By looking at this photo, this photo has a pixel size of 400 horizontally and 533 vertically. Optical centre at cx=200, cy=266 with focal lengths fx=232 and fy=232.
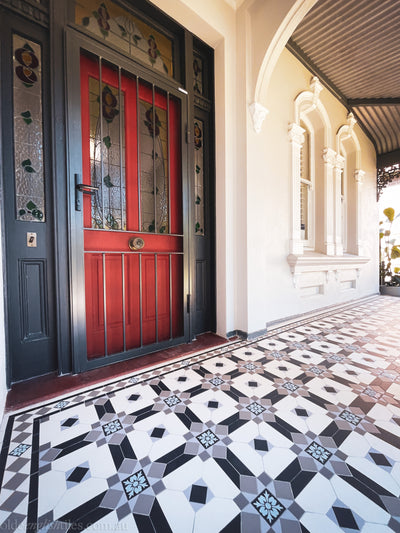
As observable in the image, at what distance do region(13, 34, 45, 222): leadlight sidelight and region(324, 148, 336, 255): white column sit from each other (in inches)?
159

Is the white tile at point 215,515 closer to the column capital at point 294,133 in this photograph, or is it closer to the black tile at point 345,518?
the black tile at point 345,518

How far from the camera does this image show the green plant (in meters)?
5.88

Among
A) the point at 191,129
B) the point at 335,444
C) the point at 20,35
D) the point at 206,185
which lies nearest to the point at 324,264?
the point at 206,185

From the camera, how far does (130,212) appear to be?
2.12 m

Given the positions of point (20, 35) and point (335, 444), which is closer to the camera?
point (335, 444)

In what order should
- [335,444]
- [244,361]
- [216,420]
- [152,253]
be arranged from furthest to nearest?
[152,253], [244,361], [216,420], [335,444]

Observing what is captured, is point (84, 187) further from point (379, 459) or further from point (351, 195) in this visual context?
point (351, 195)

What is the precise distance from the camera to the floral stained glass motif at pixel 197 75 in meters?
2.59

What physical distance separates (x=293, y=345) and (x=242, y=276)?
88 centimetres

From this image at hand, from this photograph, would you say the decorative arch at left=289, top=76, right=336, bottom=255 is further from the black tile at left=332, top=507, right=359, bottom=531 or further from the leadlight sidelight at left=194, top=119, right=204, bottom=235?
the black tile at left=332, top=507, right=359, bottom=531

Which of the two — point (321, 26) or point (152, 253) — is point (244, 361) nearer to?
point (152, 253)

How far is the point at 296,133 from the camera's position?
10.4 ft

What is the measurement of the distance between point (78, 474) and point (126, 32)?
3189mm

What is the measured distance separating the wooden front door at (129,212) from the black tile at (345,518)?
65.4 inches
